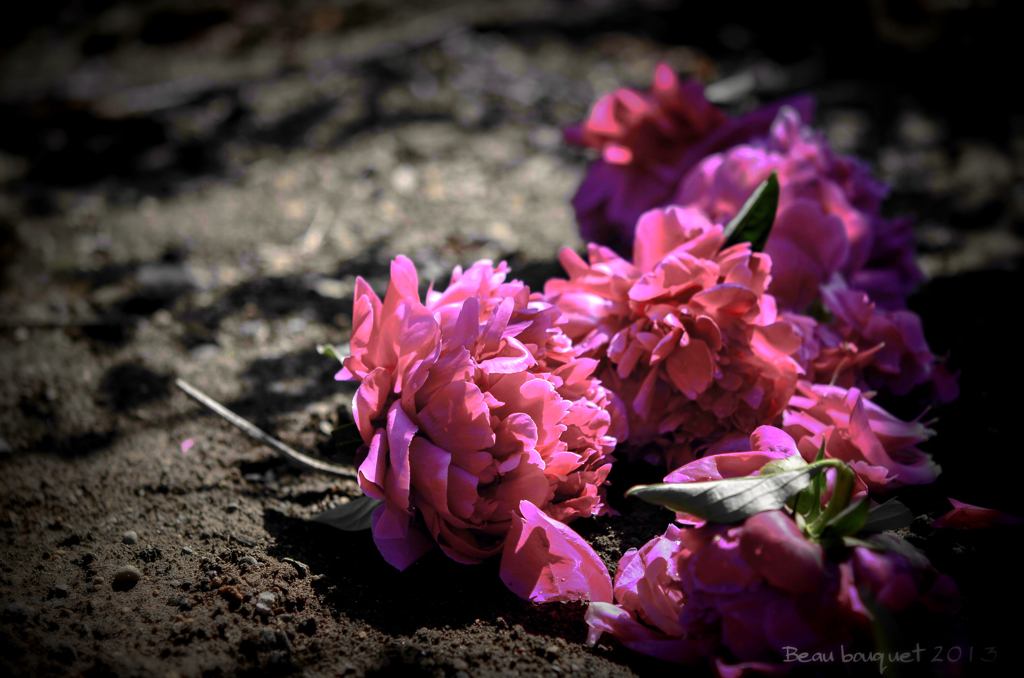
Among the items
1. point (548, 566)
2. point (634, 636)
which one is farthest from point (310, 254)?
point (634, 636)

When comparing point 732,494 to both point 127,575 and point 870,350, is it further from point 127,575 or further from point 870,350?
point 127,575

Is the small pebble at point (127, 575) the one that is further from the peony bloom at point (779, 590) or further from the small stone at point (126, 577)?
the peony bloom at point (779, 590)

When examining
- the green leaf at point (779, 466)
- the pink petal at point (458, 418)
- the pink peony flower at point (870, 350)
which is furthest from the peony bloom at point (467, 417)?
the pink peony flower at point (870, 350)

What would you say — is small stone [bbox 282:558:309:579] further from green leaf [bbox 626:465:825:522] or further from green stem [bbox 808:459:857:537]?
green stem [bbox 808:459:857:537]

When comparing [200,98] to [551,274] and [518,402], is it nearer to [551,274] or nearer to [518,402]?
[551,274]

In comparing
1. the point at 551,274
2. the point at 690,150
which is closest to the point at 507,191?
the point at 551,274

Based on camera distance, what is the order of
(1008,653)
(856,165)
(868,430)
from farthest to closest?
1. (856,165)
2. (868,430)
3. (1008,653)

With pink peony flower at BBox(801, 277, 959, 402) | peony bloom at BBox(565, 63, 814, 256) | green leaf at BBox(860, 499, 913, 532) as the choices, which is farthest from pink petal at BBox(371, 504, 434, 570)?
peony bloom at BBox(565, 63, 814, 256)
